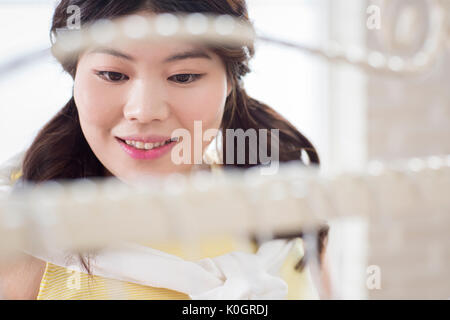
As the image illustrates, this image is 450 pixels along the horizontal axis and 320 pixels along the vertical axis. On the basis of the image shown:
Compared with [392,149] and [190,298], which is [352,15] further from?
[190,298]

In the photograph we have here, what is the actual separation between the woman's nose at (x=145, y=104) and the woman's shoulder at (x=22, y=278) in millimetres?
223

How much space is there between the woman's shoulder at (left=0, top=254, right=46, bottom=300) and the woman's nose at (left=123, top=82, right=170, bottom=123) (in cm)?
22

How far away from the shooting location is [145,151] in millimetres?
437

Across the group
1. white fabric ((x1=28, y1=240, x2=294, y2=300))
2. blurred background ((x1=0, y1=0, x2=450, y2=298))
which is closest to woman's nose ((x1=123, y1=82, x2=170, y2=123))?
white fabric ((x1=28, y1=240, x2=294, y2=300))

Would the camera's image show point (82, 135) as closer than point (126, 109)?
No

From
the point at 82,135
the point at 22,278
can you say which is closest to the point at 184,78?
the point at 82,135

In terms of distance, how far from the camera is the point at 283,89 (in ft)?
3.82

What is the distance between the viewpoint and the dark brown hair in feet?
1.41

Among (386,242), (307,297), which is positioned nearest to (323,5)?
(386,242)

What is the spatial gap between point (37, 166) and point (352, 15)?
863 millimetres

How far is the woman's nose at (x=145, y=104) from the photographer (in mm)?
386

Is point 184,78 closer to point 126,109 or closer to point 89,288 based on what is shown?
point 126,109

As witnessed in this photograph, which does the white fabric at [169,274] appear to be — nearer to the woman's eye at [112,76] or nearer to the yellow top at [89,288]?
the yellow top at [89,288]

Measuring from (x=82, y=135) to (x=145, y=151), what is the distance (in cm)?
14
